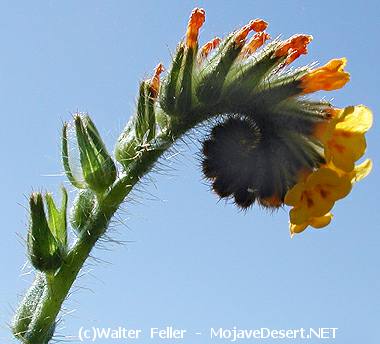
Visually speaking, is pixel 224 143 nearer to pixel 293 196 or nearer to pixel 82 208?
pixel 293 196

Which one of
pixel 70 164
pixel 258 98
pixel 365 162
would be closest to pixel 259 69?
pixel 258 98

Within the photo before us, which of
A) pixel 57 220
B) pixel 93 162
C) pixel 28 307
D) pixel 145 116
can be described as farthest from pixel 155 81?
pixel 28 307

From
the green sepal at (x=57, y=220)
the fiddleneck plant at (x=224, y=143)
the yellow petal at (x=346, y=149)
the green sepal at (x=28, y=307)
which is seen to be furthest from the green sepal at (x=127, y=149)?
the yellow petal at (x=346, y=149)

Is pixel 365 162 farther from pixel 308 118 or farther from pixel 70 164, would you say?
pixel 70 164

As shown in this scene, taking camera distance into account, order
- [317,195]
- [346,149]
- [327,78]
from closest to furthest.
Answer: [317,195] → [346,149] → [327,78]

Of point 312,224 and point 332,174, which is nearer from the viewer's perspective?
point 332,174

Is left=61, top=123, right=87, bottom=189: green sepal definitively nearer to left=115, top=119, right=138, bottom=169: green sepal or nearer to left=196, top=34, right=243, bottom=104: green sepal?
left=115, top=119, right=138, bottom=169: green sepal

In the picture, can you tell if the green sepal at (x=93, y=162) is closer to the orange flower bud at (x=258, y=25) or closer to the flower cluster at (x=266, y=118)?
the flower cluster at (x=266, y=118)
